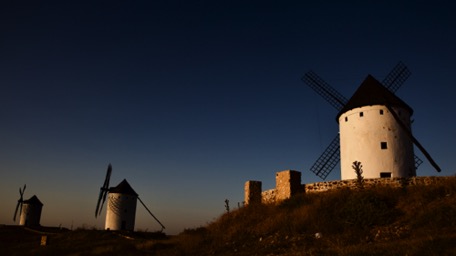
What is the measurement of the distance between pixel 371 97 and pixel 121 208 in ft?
94.3

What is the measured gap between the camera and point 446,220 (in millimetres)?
11750

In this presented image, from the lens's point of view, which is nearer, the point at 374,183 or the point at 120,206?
the point at 374,183

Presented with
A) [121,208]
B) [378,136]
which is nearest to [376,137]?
[378,136]

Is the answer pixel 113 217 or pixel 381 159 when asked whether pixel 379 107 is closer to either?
pixel 381 159

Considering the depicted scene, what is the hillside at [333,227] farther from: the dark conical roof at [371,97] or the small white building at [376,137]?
the dark conical roof at [371,97]

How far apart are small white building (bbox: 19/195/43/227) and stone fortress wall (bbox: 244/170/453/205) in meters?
40.6

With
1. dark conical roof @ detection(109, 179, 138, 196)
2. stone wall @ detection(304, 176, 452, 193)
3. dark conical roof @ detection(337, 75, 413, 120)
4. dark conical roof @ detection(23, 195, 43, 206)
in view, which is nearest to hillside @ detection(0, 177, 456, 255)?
stone wall @ detection(304, 176, 452, 193)

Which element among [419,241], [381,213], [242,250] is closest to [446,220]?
[381,213]

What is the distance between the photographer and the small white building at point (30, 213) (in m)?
47.7

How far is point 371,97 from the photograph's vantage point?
2120 cm

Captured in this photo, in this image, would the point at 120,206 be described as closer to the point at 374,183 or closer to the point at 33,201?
the point at 33,201

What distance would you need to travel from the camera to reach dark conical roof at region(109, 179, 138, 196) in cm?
3862

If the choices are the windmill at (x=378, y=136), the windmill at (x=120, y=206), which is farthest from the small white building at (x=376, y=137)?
the windmill at (x=120, y=206)

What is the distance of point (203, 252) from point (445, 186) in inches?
418
